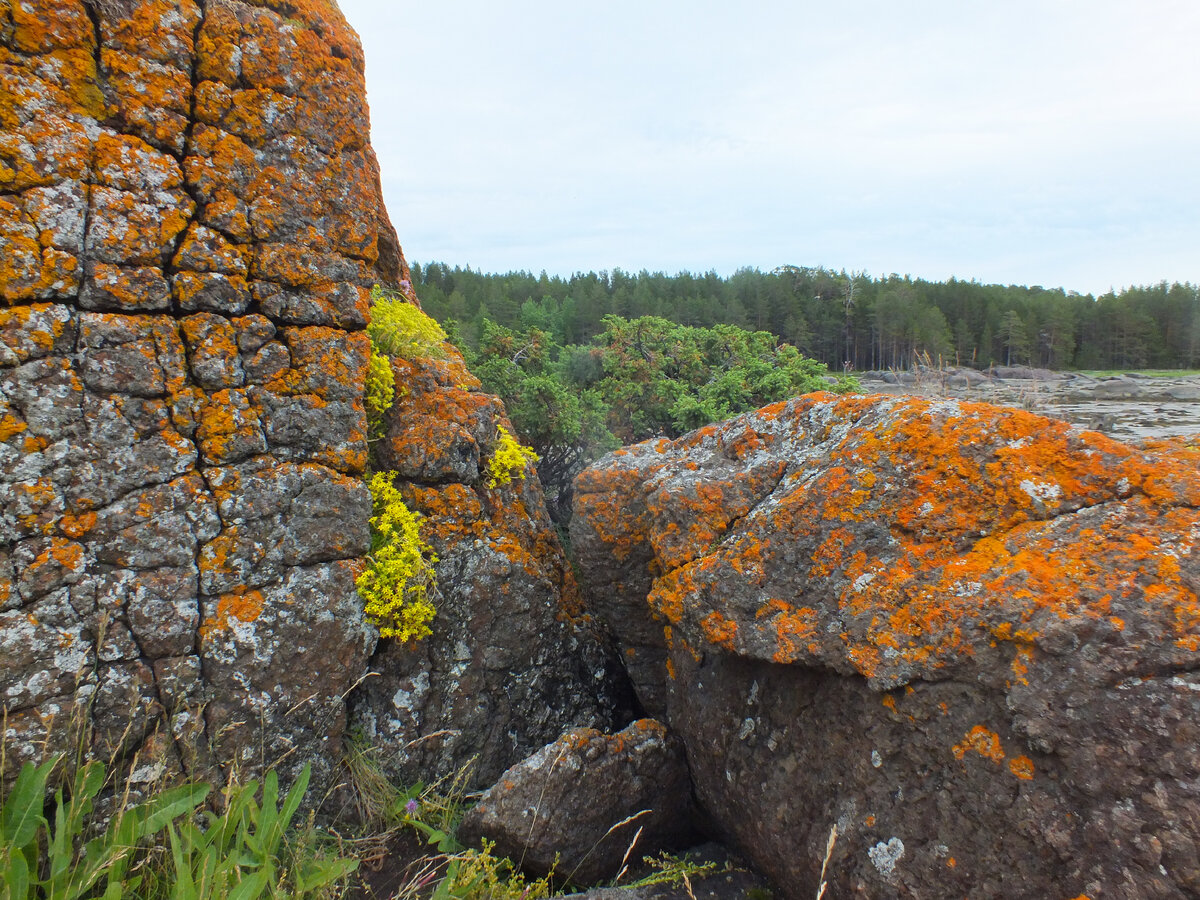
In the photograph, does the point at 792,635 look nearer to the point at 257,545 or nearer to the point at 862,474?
the point at 862,474

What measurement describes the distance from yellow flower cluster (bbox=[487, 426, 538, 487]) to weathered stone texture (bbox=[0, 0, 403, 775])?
1.16m

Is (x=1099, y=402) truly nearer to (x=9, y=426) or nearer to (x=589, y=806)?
(x=589, y=806)

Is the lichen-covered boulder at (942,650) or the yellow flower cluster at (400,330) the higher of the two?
the yellow flower cluster at (400,330)

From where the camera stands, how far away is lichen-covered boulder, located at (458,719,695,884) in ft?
13.3

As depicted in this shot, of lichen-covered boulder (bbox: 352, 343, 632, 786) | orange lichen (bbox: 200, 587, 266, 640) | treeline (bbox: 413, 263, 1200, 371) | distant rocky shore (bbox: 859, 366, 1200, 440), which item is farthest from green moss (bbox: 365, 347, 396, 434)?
treeline (bbox: 413, 263, 1200, 371)

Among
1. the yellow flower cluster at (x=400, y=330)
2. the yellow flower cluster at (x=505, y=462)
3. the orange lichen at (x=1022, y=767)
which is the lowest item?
the orange lichen at (x=1022, y=767)

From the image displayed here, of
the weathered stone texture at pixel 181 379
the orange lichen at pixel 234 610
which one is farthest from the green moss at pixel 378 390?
the orange lichen at pixel 234 610

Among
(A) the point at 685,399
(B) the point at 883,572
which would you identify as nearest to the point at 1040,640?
(B) the point at 883,572

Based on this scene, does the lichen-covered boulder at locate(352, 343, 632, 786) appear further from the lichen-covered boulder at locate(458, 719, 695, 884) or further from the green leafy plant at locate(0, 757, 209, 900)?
the green leafy plant at locate(0, 757, 209, 900)

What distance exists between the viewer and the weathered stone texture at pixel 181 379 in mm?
3691

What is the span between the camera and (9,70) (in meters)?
3.71

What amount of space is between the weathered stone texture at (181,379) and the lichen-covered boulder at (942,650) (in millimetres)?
2472

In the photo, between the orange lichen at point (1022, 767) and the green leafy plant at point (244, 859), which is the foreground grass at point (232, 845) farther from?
the orange lichen at point (1022, 767)

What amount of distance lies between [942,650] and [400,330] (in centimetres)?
456
